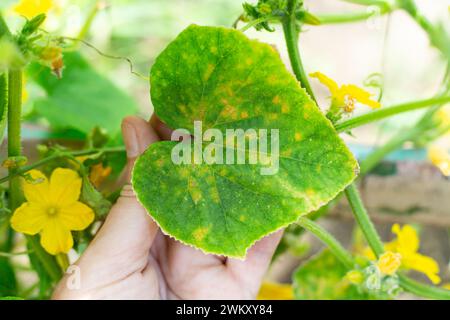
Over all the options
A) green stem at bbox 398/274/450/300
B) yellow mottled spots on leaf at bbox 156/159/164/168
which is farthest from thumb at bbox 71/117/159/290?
green stem at bbox 398/274/450/300

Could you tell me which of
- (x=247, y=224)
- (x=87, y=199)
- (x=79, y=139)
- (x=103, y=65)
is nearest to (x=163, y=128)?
(x=87, y=199)

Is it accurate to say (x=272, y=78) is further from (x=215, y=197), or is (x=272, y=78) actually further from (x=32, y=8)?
(x=32, y=8)

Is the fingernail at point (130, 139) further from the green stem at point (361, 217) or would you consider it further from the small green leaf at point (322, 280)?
the small green leaf at point (322, 280)

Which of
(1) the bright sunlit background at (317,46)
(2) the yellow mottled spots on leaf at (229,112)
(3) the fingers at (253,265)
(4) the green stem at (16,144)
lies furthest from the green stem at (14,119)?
(1) the bright sunlit background at (317,46)

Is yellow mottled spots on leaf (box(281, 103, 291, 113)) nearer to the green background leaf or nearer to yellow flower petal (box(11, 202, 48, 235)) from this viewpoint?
yellow flower petal (box(11, 202, 48, 235))
